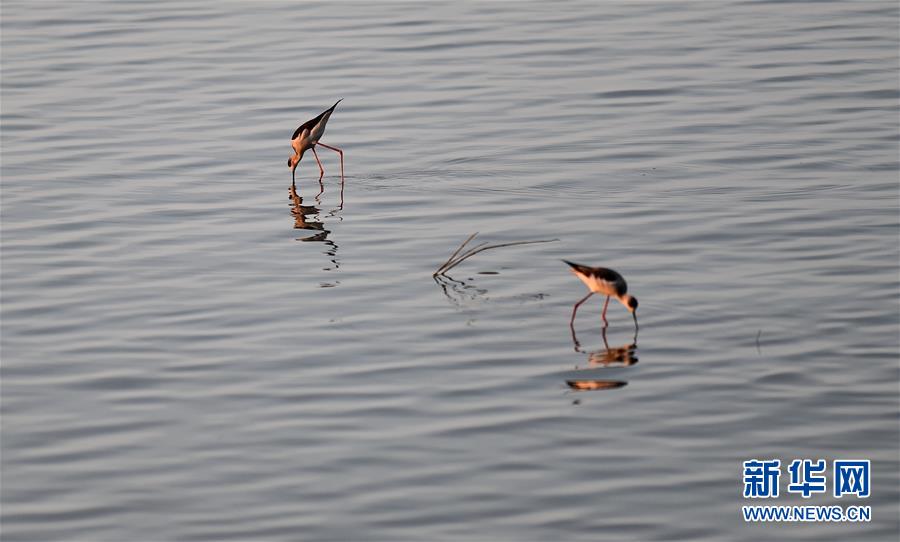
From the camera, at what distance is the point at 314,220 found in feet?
48.3

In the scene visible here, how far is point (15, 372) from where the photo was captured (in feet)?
34.9

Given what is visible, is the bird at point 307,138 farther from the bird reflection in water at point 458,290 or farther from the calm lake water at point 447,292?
the bird reflection in water at point 458,290

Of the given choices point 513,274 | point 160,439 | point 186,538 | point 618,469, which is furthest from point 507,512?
point 513,274

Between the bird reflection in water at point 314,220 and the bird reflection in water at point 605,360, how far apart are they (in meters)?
3.11

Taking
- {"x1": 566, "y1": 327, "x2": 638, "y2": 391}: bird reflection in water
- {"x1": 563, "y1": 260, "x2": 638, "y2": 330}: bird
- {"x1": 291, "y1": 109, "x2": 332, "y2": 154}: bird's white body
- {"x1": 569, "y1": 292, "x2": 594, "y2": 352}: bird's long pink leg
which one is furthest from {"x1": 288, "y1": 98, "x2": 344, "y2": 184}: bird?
{"x1": 566, "y1": 327, "x2": 638, "y2": 391}: bird reflection in water

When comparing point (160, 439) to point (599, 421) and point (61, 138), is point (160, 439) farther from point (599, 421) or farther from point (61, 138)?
point (61, 138)

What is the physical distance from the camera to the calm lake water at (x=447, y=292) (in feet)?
28.4

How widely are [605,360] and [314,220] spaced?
499 centimetres

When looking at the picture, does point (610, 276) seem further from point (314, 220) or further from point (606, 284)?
point (314, 220)

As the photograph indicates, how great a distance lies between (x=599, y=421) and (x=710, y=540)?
1.56 meters

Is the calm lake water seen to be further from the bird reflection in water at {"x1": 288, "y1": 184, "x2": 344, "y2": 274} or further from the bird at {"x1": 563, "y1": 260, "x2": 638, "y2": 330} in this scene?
the bird at {"x1": 563, "y1": 260, "x2": 638, "y2": 330}

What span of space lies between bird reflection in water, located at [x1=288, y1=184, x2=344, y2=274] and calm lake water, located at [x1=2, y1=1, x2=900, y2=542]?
7 cm

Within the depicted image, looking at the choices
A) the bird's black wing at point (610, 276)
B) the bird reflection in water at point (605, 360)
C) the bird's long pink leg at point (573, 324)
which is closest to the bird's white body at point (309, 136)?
the bird's long pink leg at point (573, 324)

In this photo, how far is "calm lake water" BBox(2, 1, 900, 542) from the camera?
340 inches
